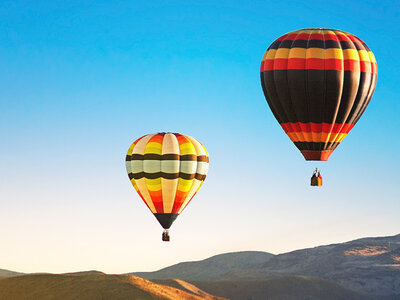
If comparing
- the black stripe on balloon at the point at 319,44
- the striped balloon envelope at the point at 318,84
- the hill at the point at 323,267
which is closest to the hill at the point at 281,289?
the hill at the point at 323,267

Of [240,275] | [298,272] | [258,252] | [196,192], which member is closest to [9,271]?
[240,275]

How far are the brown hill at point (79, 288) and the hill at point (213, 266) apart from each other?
88.3m

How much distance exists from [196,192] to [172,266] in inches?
4820

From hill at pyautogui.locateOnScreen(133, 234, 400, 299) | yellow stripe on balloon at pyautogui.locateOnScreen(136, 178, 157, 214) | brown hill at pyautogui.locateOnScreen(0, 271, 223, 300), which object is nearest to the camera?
yellow stripe on balloon at pyautogui.locateOnScreen(136, 178, 157, 214)

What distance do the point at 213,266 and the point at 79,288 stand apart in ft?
375

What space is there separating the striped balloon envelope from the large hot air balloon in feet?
30.3

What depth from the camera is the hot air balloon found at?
48250mm

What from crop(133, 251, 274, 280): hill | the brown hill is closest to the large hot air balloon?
the brown hill

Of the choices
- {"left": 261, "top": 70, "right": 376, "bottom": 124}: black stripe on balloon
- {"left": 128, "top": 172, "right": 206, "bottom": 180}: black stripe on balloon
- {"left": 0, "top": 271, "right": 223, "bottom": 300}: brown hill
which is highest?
{"left": 261, "top": 70, "right": 376, "bottom": 124}: black stripe on balloon

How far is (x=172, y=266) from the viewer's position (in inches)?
7008

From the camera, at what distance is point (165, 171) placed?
55.6m

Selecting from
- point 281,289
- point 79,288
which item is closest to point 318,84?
point 79,288

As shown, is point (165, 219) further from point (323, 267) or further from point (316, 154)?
point (323, 267)

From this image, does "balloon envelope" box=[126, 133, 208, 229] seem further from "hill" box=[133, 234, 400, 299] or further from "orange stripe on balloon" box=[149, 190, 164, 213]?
"hill" box=[133, 234, 400, 299]
